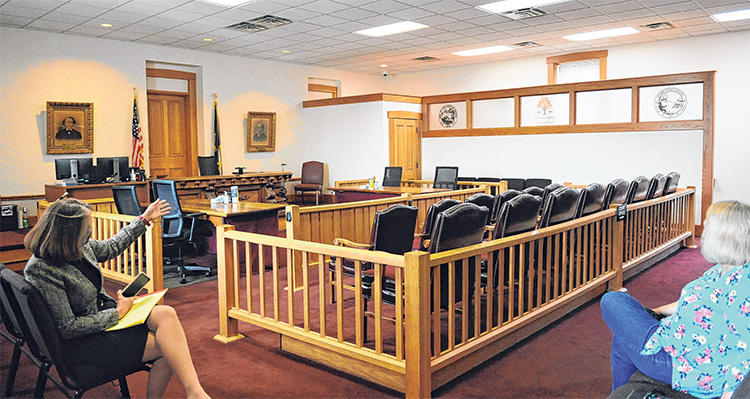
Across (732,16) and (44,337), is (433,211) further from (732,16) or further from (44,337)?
(732,16)

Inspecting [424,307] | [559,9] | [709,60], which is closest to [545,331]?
[424,307]

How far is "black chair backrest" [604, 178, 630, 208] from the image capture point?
518 cm

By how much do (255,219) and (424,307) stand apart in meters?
3.79

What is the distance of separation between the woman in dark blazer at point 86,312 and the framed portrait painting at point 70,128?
7.72 m

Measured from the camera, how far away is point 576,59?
463 inches

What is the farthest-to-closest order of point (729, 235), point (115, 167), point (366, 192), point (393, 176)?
→ point (393, 176) → point (115, 167) → point (366, 192) → point (729, 235)

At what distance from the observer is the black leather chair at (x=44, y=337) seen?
2.17m

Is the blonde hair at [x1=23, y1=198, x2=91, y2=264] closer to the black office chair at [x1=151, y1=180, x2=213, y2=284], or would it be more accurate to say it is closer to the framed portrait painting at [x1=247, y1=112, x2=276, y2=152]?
the black office chair at [x1=151, y1=180, x2=213, y2=284]

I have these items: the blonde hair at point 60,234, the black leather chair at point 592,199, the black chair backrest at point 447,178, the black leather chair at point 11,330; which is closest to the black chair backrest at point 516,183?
the black chair backrest at point 447,178

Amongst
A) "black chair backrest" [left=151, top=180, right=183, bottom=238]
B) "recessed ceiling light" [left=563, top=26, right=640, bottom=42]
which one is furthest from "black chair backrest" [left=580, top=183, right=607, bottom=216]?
"recessed ceiling light" [left=563, top=26, right=640, bottom=42]

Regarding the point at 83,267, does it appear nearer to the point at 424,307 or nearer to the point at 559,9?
the point at 424,307

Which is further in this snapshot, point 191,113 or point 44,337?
point 191,113

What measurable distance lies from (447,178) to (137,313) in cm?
724

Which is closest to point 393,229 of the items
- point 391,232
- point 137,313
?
point 391,232
